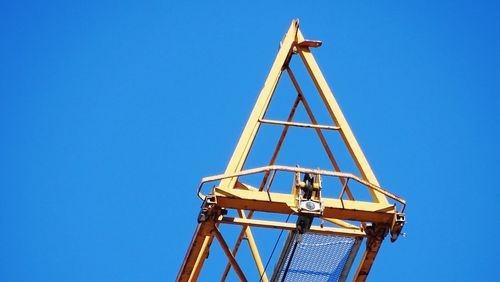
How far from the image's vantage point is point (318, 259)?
20.0 m

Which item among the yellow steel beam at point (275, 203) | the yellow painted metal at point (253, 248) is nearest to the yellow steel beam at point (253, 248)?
the yellow painted metal at point (253, 248)

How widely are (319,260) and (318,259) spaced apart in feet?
0.12

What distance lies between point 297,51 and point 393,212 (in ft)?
20.7

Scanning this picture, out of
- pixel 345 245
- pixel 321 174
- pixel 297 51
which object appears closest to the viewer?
pixel 321 174

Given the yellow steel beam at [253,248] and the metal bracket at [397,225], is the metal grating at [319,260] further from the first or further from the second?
the yellow steel beam at [253,248]

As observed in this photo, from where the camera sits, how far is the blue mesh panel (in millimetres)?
19891

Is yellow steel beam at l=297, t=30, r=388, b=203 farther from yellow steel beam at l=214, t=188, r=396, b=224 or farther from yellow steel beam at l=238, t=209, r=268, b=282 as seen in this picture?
yellow steel beam at l=238, t=209, r=268, b=282

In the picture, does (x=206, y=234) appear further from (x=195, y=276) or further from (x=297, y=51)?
(x=297, y=51)

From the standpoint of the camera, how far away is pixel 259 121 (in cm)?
2144

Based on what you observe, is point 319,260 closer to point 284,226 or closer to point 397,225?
point 284,226

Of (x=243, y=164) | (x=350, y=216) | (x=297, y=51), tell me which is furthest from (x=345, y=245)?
(x=297, y=51)

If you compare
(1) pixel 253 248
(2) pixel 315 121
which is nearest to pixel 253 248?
(1) pixel 253 248

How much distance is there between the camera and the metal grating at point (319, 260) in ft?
65.2

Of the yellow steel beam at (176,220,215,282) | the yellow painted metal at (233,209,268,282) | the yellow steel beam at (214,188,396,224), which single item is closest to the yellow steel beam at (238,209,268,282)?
the yellow painted metal at (233,209,268,282)
